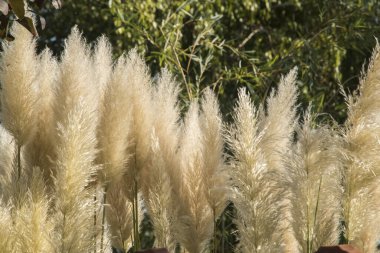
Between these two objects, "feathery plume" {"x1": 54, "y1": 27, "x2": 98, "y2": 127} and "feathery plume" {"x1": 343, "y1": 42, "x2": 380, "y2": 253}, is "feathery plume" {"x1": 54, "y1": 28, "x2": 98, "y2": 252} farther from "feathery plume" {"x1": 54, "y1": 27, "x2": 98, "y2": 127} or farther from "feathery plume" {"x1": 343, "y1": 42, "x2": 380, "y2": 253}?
"feathery plume" {"x1": 343, "y1": 42, "x2": 380, "y2": 253}

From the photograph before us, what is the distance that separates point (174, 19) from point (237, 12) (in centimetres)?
123

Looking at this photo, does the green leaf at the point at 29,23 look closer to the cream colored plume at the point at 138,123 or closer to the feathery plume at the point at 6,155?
the cream colored plume at the point at 138,123

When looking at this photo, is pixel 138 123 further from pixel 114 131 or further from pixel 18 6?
pixel 18 6

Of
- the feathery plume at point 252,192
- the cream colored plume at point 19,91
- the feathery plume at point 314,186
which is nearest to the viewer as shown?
the feathery plume at point 252,192

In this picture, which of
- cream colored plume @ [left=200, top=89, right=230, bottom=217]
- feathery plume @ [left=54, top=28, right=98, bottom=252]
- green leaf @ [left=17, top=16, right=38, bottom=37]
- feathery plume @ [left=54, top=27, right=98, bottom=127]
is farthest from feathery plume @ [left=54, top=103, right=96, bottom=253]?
cream colored plume @ [left=200, top=89, right=230, bottom=217]

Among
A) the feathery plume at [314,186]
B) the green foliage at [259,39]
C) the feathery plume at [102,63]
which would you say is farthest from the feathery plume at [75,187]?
the green foliage at [259,39]

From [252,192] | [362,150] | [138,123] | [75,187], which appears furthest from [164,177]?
[362,150]

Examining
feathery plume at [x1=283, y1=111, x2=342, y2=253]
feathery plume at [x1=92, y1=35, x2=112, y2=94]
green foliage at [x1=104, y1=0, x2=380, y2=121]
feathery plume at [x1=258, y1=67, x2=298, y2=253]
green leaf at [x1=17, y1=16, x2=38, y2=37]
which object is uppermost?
green foliage at [x1=104, y1=0, x2=380, y2=121]

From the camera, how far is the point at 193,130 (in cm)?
332

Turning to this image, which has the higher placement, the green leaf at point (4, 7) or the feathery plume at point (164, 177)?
the green leaf at point (4, 7)

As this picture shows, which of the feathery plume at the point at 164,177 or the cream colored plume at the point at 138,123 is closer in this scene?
the feathery plume at the point at 164,177

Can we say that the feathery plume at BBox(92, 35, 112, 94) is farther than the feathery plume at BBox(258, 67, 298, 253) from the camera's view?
Yes

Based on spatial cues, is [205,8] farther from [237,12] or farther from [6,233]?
[6,233]

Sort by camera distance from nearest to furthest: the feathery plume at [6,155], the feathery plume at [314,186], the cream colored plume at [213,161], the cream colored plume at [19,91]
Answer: the feathery plume at [314,186]
the cream colored plume at [213,161]
the cream colored plume at [19,91]
the feathery plume at [6,155]
